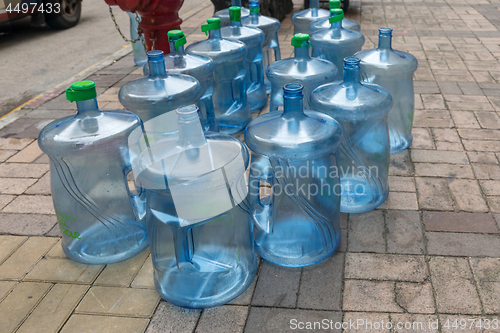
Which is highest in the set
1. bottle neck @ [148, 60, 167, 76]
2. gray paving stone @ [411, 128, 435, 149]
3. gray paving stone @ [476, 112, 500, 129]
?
bottle neck @ [148, 60, 167, 76]

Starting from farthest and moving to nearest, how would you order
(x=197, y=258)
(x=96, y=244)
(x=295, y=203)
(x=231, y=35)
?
(x=231, y=35)
(x=96, y=244)
(x=295, y=203)
(x=197, y=258)

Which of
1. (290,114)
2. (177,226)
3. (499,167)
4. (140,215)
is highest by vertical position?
(290,114)

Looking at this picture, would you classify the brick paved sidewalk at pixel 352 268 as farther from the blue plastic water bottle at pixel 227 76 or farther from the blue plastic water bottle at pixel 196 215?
the blue plastic water bottle at pixel 227 76

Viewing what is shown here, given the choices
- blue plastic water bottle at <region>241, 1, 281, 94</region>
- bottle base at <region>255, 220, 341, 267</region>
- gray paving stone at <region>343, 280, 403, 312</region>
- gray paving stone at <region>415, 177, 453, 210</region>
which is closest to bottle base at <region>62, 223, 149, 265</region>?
bottle base at <region>255, 220, 341, 267</region>

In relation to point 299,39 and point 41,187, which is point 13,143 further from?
point 299,39

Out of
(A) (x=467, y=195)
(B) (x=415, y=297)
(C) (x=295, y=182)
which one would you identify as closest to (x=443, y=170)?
(A) (x=467, y=195)

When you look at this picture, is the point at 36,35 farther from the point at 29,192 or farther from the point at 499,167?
the point at 499,167

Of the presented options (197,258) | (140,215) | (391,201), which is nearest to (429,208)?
(391,201)

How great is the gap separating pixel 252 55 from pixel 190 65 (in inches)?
39.5

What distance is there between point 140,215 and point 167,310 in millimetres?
548

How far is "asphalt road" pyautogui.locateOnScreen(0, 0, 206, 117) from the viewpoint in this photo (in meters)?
5.39

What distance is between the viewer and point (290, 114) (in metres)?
2.03

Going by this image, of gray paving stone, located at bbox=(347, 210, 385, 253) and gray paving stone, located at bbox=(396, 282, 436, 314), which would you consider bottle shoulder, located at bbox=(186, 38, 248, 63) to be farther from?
gray paving stone, located at bbox=(396, 282, 436, 314)

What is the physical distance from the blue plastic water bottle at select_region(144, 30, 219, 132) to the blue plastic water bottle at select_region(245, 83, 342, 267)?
3.07ft
